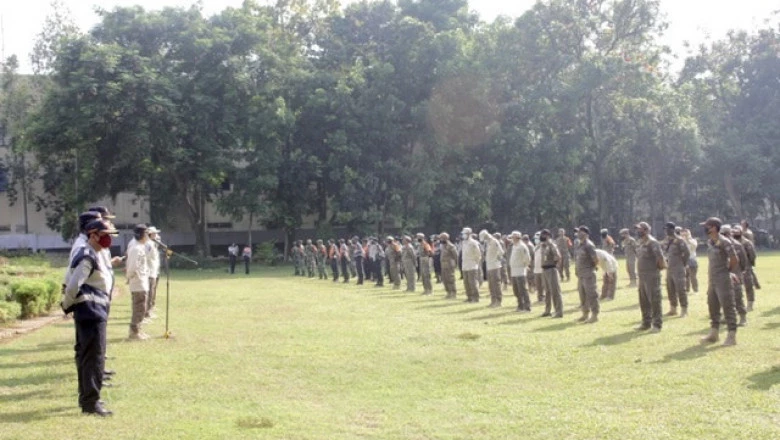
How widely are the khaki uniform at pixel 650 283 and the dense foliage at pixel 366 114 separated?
3095cm

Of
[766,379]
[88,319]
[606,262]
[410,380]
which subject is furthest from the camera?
[606,262]

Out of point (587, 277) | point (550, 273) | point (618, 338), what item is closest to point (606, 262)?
point (550, 273)

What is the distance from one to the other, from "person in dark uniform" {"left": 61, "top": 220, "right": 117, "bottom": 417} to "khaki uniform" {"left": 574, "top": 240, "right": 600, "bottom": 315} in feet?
31.5

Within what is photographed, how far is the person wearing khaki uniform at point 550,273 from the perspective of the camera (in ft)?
52.8

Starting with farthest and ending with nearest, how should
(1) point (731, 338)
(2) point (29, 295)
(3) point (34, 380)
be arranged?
(2) point (29, 295) < (1) point (731, 338) < (3) point (34, 380)

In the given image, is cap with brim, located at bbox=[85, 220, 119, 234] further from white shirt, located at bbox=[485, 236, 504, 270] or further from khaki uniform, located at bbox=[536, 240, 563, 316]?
white shirt, located at bbox=[485, 236, 504, 270]

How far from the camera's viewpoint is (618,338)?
12.9 m

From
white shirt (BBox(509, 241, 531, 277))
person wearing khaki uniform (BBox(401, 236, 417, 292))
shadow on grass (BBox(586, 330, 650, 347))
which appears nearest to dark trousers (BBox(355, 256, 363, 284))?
person wearing khaki uniform (BBox(401, 236, 417, 292))

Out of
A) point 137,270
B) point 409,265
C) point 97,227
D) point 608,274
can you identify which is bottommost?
point 608,274

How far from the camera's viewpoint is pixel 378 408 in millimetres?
8164

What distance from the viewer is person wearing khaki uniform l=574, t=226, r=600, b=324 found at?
601 inches

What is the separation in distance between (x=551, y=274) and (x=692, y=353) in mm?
5178

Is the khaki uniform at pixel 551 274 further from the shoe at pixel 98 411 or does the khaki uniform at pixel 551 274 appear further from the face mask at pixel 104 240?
the shoe at pixel 98 411

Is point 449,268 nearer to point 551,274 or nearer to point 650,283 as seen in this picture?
point 551,274
